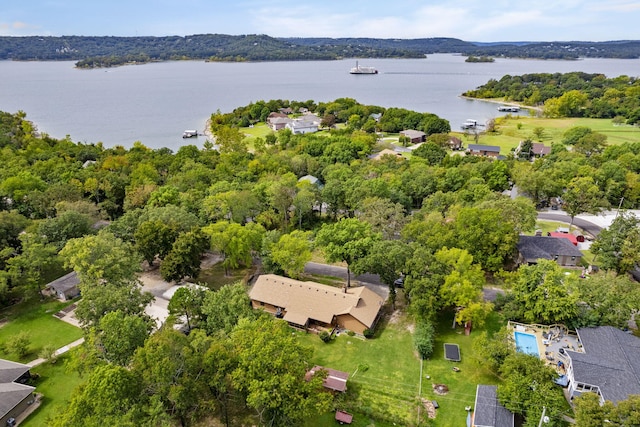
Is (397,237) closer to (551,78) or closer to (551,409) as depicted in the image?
(551,409)

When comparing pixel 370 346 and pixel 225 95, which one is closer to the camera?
pixel 370 346

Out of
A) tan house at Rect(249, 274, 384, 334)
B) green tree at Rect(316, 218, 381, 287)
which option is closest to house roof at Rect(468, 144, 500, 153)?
green tree at Rect(316, 218, 381, 287)

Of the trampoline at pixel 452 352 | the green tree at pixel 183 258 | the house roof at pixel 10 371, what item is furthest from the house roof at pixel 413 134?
the house roof at pixel 10 371

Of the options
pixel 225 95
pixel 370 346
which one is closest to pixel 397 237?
pixel 370 346

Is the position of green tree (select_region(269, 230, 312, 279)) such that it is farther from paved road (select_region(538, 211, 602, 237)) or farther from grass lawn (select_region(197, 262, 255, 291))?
paved road (select_region(538, 211, 602, 237))

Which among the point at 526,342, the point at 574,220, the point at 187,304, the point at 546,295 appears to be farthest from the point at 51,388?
the point at 574,220

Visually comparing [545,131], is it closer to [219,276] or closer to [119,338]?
[219,276]

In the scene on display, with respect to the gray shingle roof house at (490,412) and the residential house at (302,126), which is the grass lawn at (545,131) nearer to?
the residential house at (302,126)
